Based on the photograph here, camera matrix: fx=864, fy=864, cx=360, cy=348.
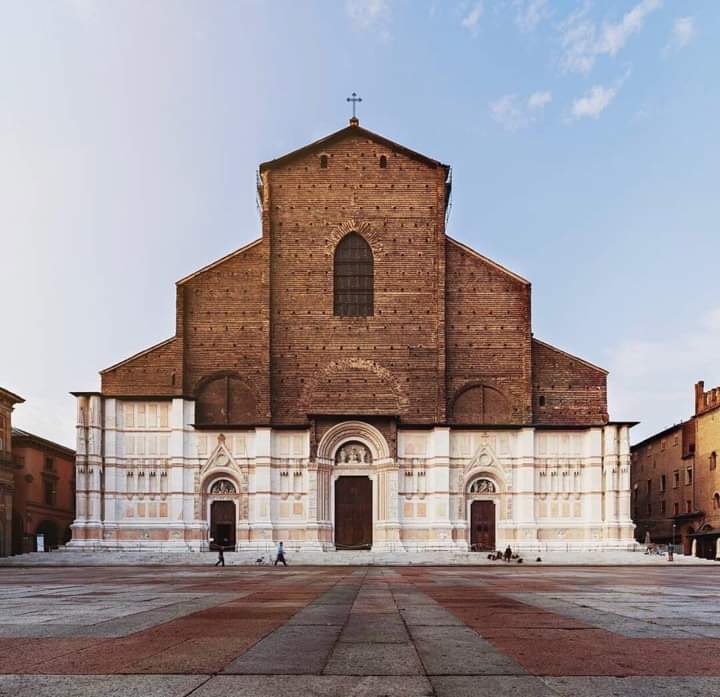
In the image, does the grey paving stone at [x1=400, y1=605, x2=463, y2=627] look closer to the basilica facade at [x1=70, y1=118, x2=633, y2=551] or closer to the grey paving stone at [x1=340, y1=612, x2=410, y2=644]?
the grey paving stone at [x1=340, y1=612, x2=410, y2=644]

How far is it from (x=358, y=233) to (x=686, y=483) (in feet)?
100.0

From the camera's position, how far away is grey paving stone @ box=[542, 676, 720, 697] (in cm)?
577

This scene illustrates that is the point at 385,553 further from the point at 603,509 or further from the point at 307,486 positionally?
the point at 603,509

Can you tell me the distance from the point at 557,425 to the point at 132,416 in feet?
71.7

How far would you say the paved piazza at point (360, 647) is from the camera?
6.04 m

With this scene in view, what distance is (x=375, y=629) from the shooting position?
9500mm

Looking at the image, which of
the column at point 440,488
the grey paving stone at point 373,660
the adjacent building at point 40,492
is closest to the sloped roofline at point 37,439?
the adjacent building at point 40,492

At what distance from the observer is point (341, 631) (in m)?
9.37

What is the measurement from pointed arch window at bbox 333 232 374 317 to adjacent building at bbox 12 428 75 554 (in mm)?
21068

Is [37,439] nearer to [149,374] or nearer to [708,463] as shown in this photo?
[149,374]

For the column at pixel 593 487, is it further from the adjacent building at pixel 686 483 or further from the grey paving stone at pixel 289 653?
the grey paving stone at pixel 289 653

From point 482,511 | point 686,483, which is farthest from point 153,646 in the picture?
point 686,483

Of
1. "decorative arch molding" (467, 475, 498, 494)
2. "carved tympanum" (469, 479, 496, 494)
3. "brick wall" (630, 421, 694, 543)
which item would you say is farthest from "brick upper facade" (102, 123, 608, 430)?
"brick wall" (630, 421, 694, 543)

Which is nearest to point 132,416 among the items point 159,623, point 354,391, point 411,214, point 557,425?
point 354,391
